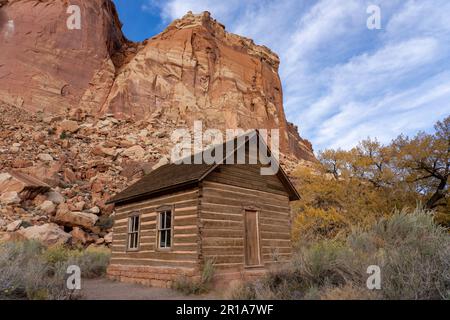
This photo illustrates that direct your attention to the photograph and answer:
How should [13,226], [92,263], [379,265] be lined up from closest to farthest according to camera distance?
[379,265]
[92,263]
[13,226]

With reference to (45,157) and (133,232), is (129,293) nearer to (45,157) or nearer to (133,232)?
(133,232)

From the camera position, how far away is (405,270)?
19.4 feet

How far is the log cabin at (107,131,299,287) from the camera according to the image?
10578mm

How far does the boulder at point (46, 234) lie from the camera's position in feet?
58.4

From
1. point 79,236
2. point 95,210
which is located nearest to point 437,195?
point 79,236

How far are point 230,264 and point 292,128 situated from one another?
61.6 m

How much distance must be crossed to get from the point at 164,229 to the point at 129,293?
234cm

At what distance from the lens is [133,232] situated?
524 inches

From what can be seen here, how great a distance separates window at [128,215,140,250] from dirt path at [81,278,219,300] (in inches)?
62.0

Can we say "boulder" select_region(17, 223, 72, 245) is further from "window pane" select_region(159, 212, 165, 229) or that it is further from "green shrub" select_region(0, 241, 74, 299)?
"green shrub" select_region(0, 241, 74, 299)

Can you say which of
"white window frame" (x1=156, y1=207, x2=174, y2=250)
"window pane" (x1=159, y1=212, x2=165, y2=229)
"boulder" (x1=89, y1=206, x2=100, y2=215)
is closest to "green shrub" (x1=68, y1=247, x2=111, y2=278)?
"white window frame" (x1=156, y1=207, x2=174, y2=250)

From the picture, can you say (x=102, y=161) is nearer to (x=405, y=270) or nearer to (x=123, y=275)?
(x=123, y=275)

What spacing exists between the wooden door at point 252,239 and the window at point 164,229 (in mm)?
2718
